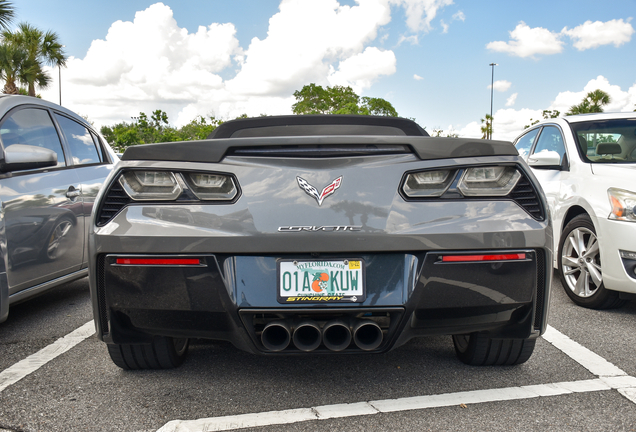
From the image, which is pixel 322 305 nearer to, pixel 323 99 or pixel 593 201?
pixel 593 201

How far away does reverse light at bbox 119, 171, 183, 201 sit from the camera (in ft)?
7.16

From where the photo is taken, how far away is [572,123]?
16.0 feet

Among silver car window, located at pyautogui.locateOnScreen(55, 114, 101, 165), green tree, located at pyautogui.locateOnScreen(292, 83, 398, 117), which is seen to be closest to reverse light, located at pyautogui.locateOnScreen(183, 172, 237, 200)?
silver car window, located at pyautogui.locateOnScreen(55, 114, 101, 165)

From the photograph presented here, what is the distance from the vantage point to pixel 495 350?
2648 millimetres

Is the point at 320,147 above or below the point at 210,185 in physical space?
above

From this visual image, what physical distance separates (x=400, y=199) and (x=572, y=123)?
11.5 feet

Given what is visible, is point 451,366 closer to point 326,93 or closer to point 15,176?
point 15,176

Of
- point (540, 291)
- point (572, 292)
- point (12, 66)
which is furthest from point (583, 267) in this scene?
point (12, 66)

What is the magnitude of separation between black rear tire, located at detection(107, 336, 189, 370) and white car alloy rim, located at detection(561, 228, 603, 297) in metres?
3.09

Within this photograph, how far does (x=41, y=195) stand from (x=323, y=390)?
94.0 inches

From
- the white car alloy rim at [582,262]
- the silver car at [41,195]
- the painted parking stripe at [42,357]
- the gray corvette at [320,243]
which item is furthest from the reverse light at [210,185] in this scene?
the white car alloy rim at [582,262]

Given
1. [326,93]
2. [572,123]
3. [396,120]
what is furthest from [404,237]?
[326,93]

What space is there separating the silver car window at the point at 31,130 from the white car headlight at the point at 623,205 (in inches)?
162

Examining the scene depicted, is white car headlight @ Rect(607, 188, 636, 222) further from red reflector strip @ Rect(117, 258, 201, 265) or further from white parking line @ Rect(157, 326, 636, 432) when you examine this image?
red reflector strip @ Rect(117, 258, 201, 265)
